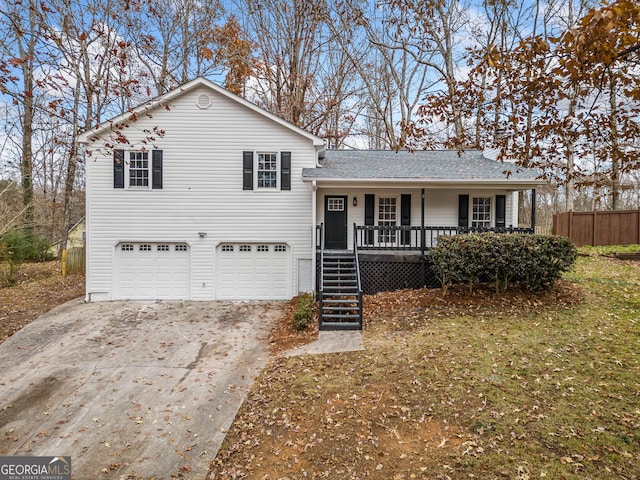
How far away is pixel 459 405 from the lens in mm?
5000

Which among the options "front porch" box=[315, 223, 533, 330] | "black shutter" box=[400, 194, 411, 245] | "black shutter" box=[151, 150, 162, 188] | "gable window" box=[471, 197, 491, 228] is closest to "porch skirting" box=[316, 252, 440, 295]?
"front porch" box=[315, 223, 533, 330]

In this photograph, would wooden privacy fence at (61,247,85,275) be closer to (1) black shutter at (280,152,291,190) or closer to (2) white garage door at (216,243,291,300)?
(2) white garage door at (216,243,291,300)

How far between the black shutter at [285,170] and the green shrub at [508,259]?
5.48 metres

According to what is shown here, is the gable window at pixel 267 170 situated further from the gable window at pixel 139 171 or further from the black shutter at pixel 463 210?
the black shutter at pixel 463 210

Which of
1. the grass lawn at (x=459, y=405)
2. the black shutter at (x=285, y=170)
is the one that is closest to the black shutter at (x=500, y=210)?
the grass lawn at (x=459, y=405)

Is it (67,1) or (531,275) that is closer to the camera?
(67,1)

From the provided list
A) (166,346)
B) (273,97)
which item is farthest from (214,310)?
(273,97)

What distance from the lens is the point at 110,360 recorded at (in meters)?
7.56

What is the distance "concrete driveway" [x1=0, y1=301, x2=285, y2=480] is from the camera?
4.78 meters

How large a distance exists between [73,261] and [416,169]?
14710mm

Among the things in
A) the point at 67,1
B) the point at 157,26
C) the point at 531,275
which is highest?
the point at 157,26

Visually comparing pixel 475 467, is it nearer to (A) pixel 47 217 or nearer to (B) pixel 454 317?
(B) pixel 454 317

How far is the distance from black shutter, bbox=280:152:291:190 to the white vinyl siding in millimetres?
163

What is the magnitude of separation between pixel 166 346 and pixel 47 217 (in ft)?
64.3
